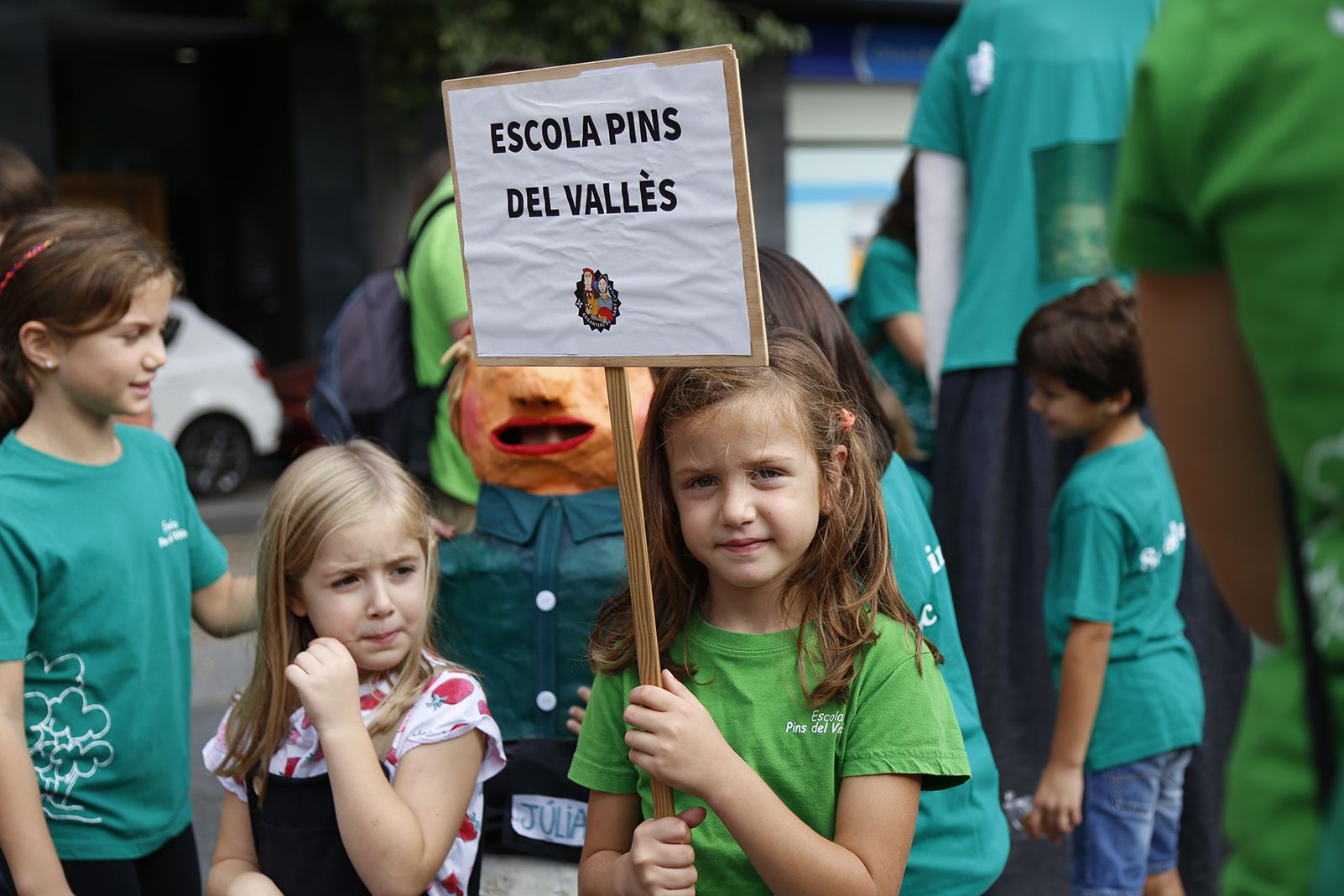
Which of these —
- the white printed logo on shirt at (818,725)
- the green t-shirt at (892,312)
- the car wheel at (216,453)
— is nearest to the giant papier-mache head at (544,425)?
the white printed logo on shirt at (818,725)

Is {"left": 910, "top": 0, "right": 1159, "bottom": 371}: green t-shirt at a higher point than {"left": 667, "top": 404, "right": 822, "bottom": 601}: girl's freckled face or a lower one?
higher

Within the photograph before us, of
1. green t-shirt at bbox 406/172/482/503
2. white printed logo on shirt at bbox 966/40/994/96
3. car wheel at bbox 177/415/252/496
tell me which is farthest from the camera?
car wheel at bbox 177/415/252/496

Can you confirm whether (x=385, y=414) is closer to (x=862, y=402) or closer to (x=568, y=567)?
(x=568, y=567)

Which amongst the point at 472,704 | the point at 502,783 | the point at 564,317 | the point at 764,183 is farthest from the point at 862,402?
the point at 764,183

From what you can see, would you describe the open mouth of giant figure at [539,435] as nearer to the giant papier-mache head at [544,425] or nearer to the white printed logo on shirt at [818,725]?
the giant papier-mache head at [544,425]

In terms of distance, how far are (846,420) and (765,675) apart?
382 mm

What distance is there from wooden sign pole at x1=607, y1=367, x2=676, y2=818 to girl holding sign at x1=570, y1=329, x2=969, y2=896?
35 mm

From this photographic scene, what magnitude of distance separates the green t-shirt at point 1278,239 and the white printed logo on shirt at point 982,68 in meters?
2.67

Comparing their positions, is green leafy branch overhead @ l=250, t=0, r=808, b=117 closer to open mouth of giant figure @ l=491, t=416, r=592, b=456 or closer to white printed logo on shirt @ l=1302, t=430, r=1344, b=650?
open mouth of giant figure @ l=491, t=416, r=592, b=456

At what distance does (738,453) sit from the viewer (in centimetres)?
192

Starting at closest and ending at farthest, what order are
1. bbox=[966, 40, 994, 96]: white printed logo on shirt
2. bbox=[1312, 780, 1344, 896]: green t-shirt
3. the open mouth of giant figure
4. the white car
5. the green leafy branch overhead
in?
1. bbox=[1312, 780, 1344, 896]: green t-shirt
2. the open mouth of giant figure
3. bbox=[966, 40, 994, 96]: white printed logo on shirt
4. the white car
5. the green leafy branch overhead

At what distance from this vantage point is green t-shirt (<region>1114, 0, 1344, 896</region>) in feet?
3.26

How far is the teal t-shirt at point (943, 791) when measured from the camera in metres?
2.16

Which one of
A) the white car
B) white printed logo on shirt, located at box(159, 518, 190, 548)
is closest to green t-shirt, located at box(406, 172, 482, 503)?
white printed logo on shirt, located at box(159, 518, 190, 548)
